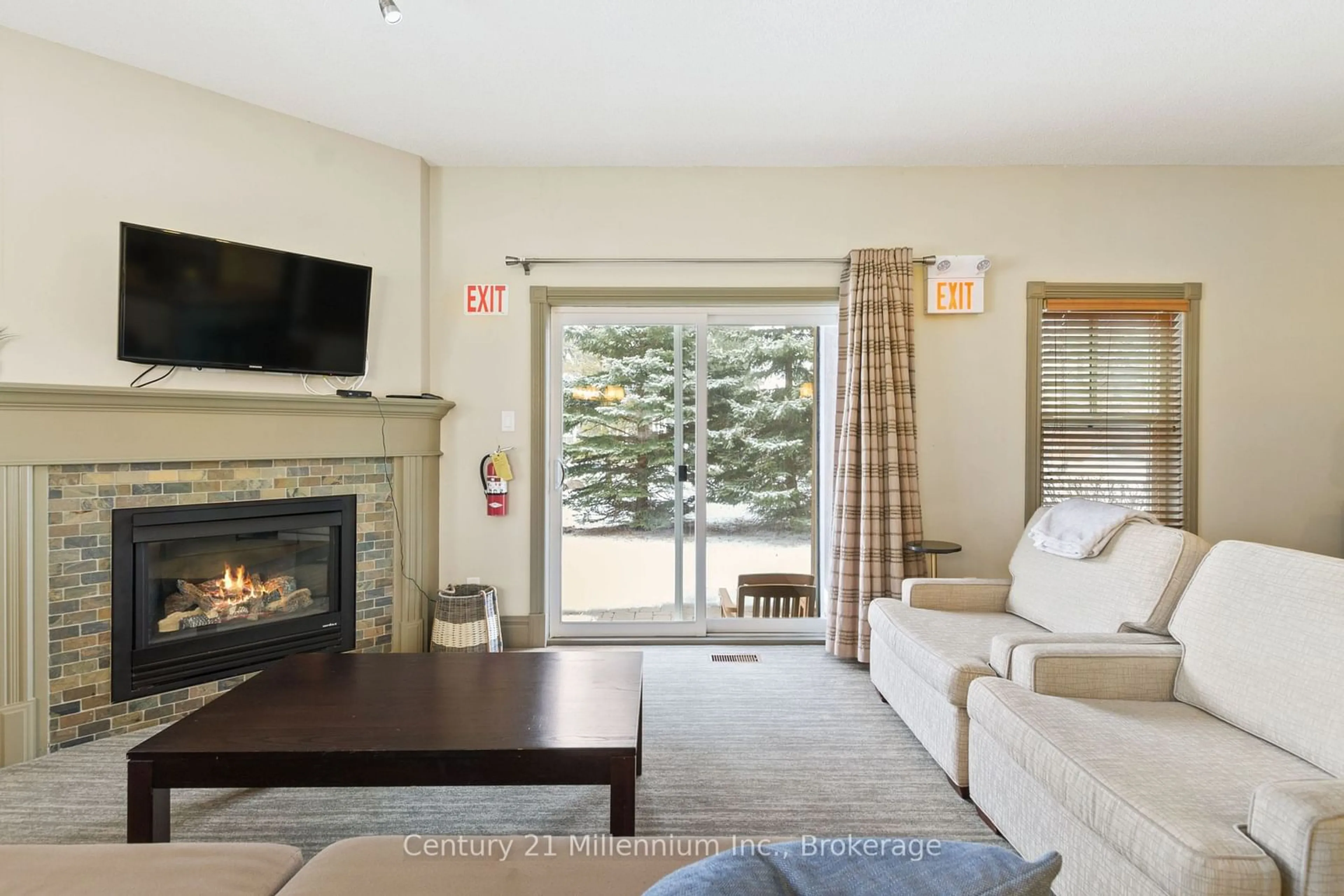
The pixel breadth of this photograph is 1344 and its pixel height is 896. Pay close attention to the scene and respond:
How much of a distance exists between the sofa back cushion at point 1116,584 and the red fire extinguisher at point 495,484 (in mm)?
2599

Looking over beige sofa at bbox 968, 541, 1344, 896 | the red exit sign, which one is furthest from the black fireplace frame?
beige sofa at bbox 968, 541, 1344, 896

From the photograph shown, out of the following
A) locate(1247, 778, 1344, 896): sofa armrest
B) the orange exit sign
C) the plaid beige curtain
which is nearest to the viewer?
locate(1247, 778, 1344, 896): sofa armrest

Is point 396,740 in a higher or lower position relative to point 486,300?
lower

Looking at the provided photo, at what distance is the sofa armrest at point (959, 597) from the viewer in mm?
2873

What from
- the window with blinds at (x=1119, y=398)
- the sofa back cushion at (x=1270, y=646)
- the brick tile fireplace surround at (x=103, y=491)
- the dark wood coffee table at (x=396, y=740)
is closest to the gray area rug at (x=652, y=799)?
the brick tile fireplace surround at (x=103, y=491)

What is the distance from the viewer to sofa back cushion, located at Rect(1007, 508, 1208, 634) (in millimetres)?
2145

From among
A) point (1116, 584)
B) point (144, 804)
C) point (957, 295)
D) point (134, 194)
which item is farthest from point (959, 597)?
point (134, 194)

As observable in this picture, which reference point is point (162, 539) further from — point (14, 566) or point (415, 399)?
point (415, 399)

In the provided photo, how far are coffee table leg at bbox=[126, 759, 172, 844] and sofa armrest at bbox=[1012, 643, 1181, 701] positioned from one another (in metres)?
2.44

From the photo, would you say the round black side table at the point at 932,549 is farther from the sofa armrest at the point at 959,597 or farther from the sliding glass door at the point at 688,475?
the sliding glass door at the point at 688,475

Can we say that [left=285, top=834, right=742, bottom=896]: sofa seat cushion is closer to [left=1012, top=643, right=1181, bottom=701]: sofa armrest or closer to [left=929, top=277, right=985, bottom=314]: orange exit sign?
[left=1012, top=643, right=1181, bottom=701]: sofa armrest

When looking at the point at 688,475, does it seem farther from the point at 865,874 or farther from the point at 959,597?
the point at 865,874

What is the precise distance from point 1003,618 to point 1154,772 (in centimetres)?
136

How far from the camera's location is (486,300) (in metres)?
3.56
